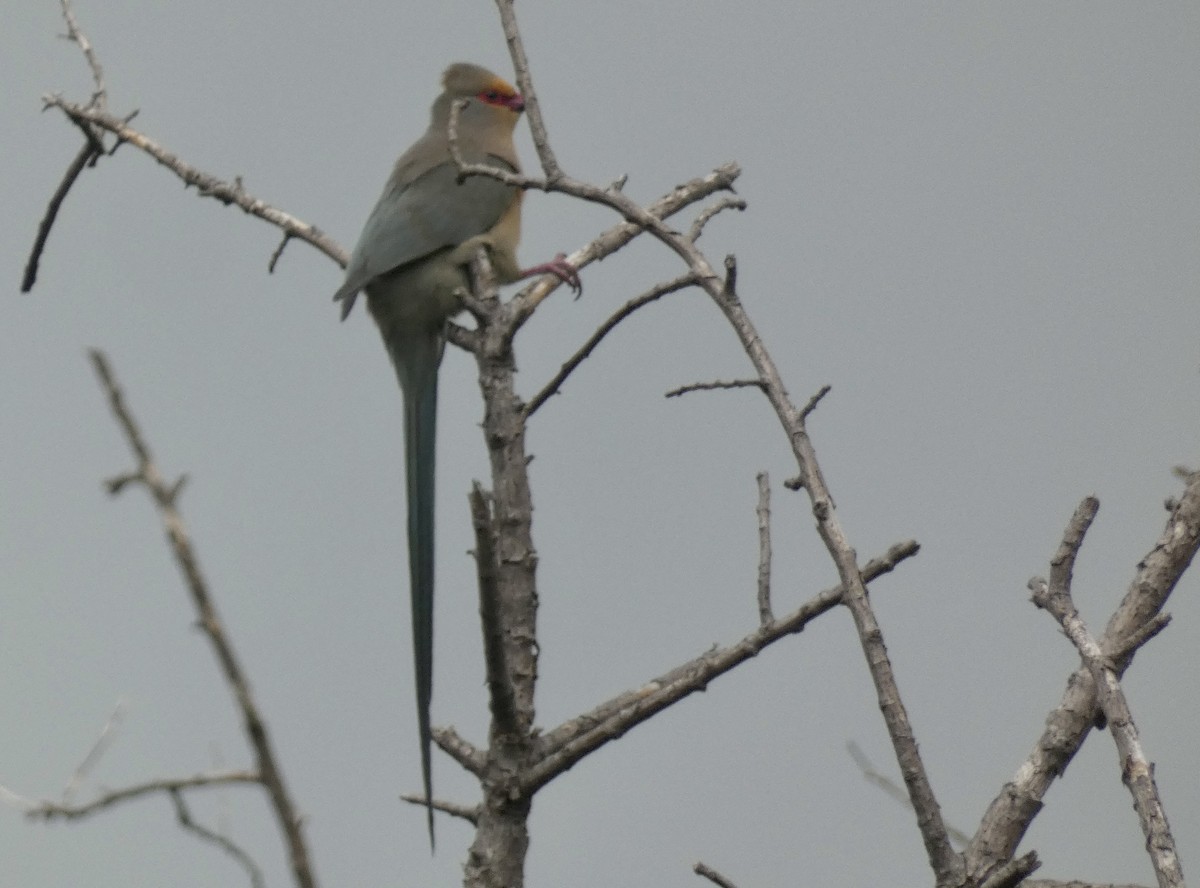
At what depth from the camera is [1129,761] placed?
7.36ft

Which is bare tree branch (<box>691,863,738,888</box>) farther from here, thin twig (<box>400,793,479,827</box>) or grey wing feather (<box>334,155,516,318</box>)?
grey wing feather (<box>334,155,516,318</box>)

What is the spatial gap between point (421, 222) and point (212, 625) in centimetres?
390

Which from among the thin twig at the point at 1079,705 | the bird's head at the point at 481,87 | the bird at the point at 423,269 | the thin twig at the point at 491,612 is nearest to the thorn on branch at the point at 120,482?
the thin twig at the point at 491,612

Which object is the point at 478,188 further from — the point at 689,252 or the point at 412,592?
the point at 689,252

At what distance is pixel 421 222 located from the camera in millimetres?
4723

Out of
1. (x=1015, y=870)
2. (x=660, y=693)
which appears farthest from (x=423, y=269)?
(x=1015, y=870)

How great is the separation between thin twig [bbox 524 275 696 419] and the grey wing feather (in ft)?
4.20

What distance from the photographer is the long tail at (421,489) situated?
328 centimetres

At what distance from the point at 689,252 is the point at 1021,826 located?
3.76ft

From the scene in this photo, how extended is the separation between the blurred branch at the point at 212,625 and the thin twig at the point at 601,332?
1487 mm

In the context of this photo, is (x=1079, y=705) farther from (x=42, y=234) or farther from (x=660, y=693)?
(x=42, y=234)

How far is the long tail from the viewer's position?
3275 mm

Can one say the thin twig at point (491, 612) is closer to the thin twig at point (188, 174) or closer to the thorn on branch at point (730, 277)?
the thorn on branch at point (730, 277)

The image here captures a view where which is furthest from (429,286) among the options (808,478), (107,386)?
(107,386)
